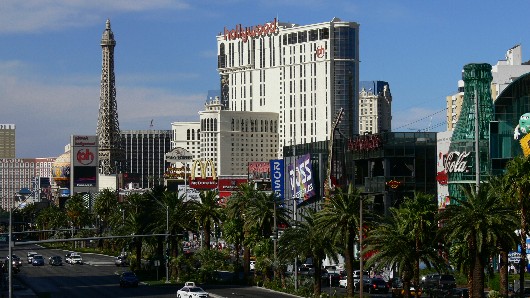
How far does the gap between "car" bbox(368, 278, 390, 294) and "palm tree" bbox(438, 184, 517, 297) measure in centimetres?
2754

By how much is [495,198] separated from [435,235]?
7834mm

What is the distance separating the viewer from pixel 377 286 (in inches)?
4070

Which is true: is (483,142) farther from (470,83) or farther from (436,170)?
(436,170)

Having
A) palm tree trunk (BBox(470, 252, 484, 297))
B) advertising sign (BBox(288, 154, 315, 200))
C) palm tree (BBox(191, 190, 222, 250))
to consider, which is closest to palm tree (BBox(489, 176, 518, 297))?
palm tree trunk (BBox(470, 252, 484, 297))

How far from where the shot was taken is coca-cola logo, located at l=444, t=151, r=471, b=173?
408ft

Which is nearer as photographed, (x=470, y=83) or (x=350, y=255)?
(x=350, y=255)

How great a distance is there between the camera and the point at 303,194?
166 meters

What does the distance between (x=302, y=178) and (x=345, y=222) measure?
78.6m

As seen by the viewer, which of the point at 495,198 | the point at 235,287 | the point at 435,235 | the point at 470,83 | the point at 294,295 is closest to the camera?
the point at 495,198

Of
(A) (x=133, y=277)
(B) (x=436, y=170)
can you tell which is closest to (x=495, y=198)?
(A) (x=133, y=277)

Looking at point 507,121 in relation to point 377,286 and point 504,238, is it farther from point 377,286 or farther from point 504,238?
point 504,238

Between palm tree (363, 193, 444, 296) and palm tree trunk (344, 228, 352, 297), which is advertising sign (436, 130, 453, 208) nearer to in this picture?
palm tree trunk (344, 228, 352, 297)

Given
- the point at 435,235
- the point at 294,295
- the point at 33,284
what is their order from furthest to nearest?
the point at 33,284 → the point at 294,295 → the point at 435,235

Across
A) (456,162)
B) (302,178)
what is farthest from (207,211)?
(302,178)
